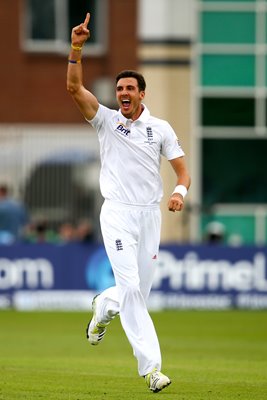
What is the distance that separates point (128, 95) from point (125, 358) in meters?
4.45

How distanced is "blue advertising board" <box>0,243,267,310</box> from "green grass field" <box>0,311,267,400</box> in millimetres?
541

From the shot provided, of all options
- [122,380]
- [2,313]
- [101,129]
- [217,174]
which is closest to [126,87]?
[101,129]

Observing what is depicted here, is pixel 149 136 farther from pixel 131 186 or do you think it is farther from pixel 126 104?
pixel 131 186

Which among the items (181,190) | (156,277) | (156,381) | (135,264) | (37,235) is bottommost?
(156,277)

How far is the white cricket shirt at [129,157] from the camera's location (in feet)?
33.7

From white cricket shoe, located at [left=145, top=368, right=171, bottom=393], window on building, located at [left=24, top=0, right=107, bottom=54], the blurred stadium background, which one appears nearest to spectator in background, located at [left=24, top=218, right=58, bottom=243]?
the blurred stadium background

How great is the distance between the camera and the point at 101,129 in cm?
1039

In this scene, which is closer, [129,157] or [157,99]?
[129,157]

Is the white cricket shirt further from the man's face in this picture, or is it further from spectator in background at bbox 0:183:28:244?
spectator in background at bbox 0:183:28:244

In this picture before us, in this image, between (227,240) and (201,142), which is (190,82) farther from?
(227,240)

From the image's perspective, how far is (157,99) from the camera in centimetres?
2925

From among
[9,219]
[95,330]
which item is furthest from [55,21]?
[95,330]

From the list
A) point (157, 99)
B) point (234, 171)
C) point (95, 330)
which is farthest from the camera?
point (234, 171)

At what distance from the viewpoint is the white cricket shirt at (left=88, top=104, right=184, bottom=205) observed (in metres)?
10.3
